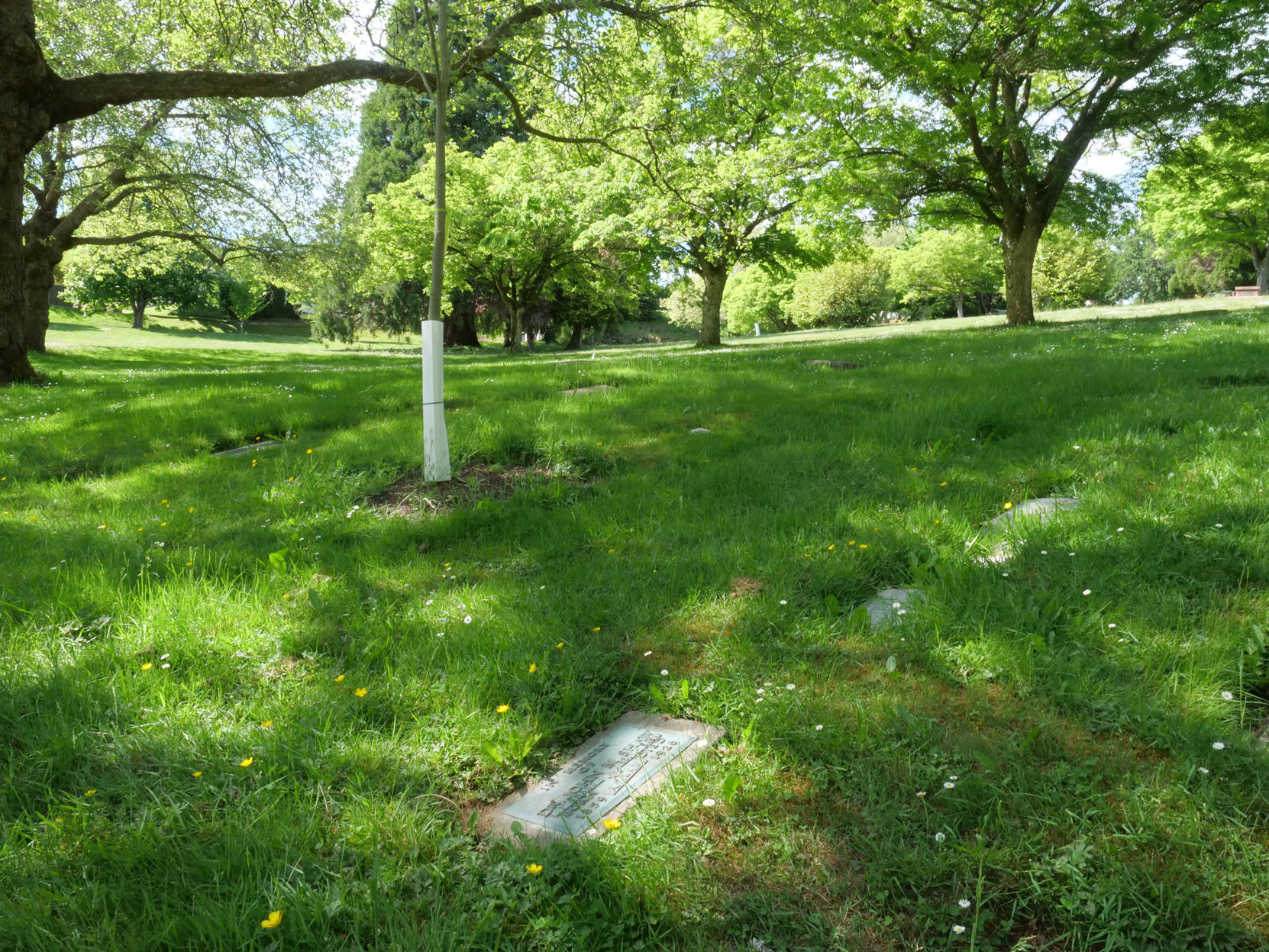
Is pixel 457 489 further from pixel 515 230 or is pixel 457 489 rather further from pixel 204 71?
pixel 515 230

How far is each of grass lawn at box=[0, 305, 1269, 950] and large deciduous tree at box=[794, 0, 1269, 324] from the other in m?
13.2

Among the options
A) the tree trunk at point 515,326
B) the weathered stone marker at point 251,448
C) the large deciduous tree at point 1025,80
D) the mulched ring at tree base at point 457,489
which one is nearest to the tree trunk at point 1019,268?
the large deciduous tree at point 1025,80

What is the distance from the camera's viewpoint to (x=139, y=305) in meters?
51.7

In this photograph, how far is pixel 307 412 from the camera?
7586 millimetres

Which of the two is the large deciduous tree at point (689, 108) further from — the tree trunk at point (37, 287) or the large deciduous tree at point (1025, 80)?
the tree trunk at point (37, 287)

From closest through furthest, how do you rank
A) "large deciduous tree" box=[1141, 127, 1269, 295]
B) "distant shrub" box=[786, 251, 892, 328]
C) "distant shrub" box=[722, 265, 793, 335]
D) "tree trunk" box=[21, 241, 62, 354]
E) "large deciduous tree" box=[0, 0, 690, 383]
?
"large deciduous tree" box=[0, 0, 690, 383]
"tree trunk" box=[21, 241, 62, 354]
"large deciduous tree" box=[1141, 127, 1269, 295]
"distant shrub" box=[786, 251, 892, 328]
"distant shrub" box=[722, 265, 793, 335]

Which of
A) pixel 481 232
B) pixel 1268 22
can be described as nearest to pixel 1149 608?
pixel 1268 22

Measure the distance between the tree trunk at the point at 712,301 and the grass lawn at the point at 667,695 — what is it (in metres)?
21.5

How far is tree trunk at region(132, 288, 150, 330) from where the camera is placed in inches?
1999

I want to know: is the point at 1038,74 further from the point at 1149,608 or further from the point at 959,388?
the point at 1149,608

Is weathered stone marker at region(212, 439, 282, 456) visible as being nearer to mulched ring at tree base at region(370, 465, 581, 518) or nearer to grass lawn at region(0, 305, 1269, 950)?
grass lawn at region(0, 305, 1269, 950)

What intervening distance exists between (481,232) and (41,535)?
1095 inches

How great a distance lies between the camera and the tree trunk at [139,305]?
50.8 metres

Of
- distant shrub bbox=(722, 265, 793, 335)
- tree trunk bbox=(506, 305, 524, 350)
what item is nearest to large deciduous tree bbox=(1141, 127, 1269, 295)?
tree trunk bbox=(506, 305, 524, 350)
